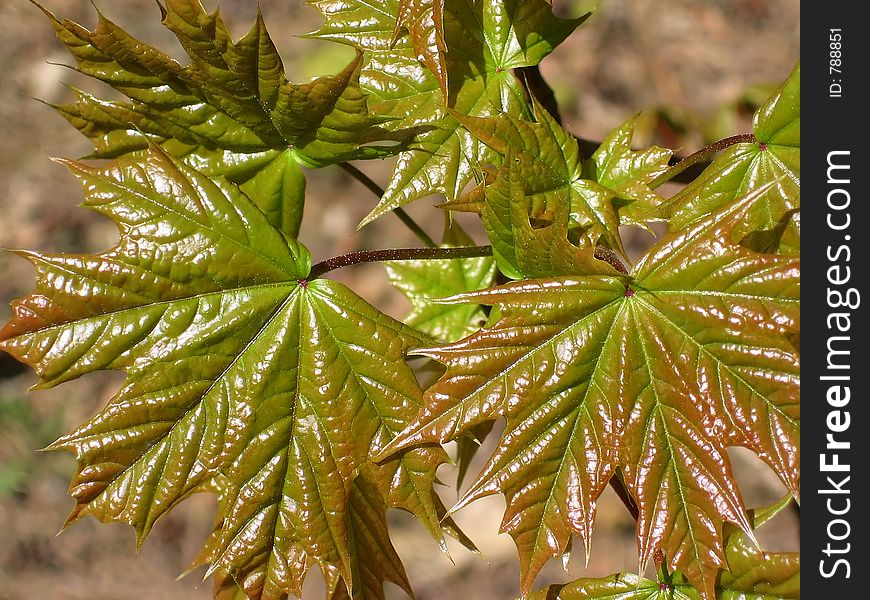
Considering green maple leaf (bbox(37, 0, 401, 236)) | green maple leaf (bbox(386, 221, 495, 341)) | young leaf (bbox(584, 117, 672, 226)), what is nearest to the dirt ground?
green maple leaf (bbox(386, 221, 495, 341))

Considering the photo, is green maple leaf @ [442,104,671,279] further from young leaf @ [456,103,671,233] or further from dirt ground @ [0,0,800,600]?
dirt ground @ [0,0,800,600]

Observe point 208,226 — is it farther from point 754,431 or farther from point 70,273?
point 754,431

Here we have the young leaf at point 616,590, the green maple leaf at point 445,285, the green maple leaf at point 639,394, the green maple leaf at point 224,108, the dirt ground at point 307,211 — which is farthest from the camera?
the dirt ground at point 307,211

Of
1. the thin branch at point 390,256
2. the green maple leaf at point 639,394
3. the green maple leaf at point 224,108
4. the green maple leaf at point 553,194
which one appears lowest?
the green maple leaf at point 639,394

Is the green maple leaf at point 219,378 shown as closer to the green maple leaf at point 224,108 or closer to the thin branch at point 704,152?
the green maple leaf at point 224,108

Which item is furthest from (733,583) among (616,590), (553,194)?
(553,194)

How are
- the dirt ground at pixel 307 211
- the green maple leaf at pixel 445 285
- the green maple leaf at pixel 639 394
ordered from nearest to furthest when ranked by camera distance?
1. the green maple leaf at pixel 639 394
2. the green maple leaf at pixel 445 285
3. the dirt ground at pixel 307 211

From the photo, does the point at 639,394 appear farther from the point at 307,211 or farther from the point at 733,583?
the point at 307,211

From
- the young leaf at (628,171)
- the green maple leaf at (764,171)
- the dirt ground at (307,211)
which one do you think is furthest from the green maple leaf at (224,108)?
the dirt ground at (307,211)
